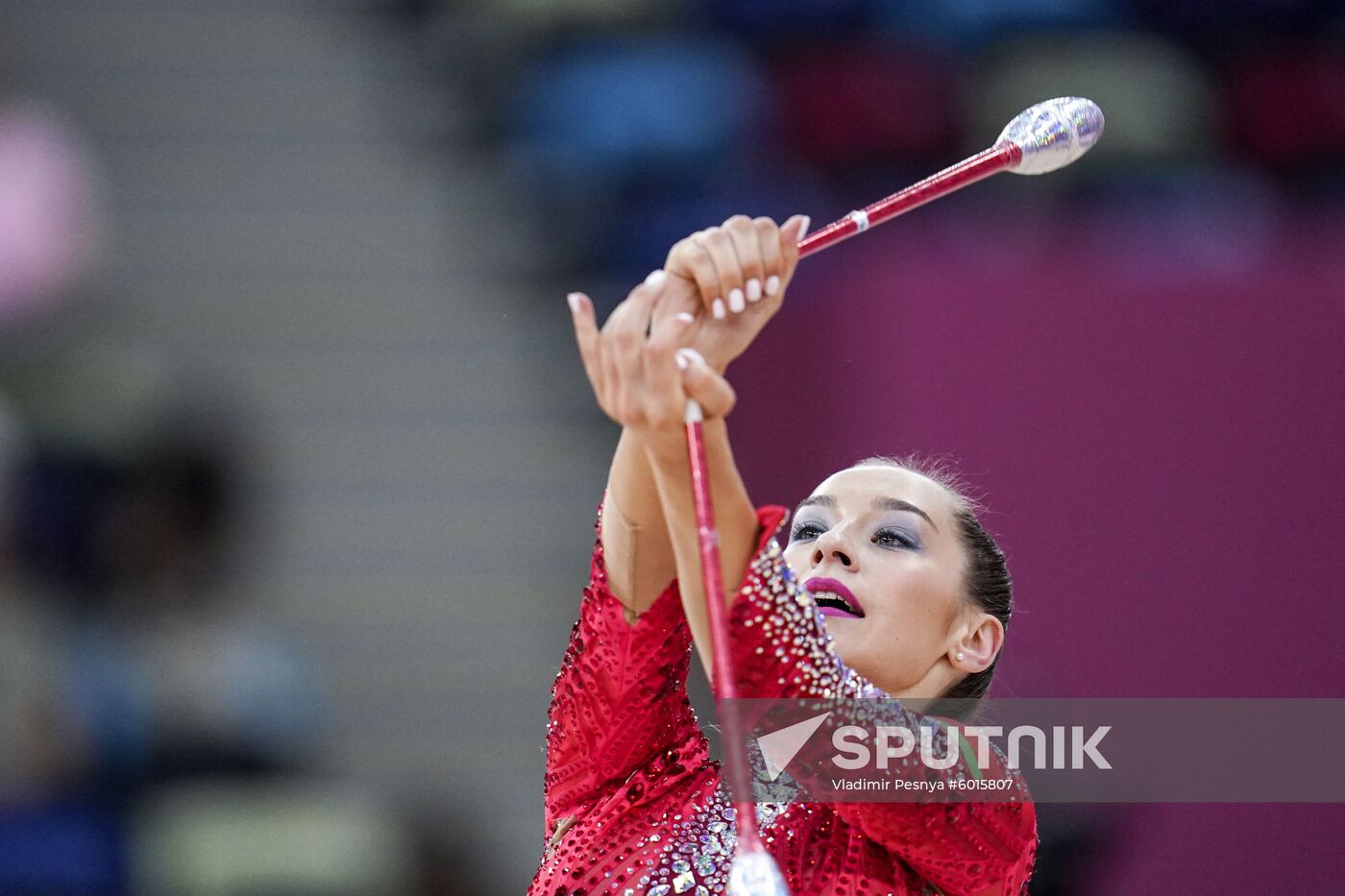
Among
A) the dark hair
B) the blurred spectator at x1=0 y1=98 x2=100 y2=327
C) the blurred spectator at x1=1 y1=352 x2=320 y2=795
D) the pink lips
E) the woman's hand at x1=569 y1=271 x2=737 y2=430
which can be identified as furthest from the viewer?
the blurred spectator at x1=0 y1=98 x2=100 y2=327

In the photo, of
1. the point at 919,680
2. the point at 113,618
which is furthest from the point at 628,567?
the point at 113,618

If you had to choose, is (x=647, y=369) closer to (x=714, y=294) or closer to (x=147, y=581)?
(x=714, y=294)

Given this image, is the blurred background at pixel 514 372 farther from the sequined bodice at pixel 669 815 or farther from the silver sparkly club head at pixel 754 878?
the silver sparkly club head at pixel 754 878

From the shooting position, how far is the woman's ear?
6.06 feet

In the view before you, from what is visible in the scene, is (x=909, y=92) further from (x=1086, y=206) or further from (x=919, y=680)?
(x=919, y=680)

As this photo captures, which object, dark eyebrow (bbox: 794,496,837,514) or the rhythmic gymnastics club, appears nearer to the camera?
the rhythmic gymnastics club

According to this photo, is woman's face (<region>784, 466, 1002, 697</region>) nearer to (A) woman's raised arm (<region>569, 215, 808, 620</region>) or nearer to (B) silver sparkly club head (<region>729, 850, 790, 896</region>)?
(A) woman's raised arm (<region>569, 215, 808, 620</region>)

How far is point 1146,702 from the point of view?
302 centimetres

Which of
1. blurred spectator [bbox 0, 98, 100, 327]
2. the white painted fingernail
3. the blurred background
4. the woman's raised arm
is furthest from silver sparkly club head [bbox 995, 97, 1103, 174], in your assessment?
blurred spectator [bbox 0, 98, 100, 327]

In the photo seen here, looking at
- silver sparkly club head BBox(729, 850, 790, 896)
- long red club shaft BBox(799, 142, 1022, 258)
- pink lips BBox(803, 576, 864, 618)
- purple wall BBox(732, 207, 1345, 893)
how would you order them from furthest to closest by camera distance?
purple wall BBox(732, 207, 1345, 893), pink lips BBox(803, 576, 864, 618), long red club shaft BBox(799, 142, 1022, 258), silver sparkly club head BBox(729, 850, 790, 896)

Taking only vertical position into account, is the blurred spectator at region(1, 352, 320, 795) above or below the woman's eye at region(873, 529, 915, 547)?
above

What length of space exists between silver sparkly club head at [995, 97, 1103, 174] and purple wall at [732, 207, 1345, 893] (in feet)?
4.90

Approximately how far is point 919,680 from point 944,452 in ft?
4.41

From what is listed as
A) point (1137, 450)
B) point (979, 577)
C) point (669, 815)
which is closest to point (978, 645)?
point (979, 577)
